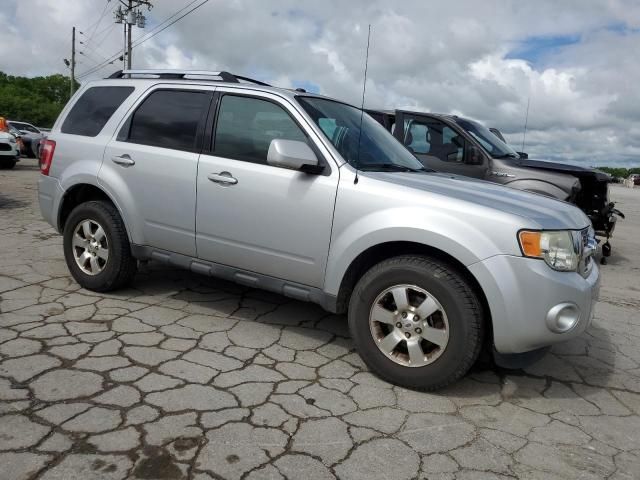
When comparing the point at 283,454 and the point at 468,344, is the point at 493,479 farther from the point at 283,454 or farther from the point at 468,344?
the point at 283,454

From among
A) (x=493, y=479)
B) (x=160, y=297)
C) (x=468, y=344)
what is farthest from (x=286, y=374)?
(x=160, y=297)

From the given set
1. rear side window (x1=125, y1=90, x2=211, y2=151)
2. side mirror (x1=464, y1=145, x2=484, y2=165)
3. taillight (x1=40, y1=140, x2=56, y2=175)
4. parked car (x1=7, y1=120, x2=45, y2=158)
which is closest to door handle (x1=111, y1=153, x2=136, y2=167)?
rear side window (x1=125, y1=90, x2=211, y2=151)

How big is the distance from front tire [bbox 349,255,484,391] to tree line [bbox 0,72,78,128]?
73159mm

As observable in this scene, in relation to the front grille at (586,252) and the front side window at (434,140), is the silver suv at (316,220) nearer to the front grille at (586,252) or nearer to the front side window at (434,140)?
the front grille at (586,252)

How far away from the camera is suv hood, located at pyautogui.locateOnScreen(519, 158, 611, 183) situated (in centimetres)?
726

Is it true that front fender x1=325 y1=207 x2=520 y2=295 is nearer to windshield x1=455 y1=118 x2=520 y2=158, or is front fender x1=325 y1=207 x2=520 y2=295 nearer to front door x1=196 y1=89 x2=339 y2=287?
front door x1=196 y1=89 x2=339 y2=287

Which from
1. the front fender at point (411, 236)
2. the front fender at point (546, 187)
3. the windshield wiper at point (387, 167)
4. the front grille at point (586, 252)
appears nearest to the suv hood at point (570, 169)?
the front fender at point (546, 187)

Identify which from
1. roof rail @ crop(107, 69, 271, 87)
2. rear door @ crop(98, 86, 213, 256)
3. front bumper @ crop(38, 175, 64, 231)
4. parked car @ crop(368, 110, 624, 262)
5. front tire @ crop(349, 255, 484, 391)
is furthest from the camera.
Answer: parked car @ crop(368, 110, 624, 262)

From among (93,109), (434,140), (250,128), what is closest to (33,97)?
(434,140)

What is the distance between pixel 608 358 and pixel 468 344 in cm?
170

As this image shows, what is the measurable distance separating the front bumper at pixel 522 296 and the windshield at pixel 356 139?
3.78ft

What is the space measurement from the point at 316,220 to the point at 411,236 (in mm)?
643

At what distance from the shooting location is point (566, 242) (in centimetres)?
296

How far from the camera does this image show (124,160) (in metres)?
4.18
